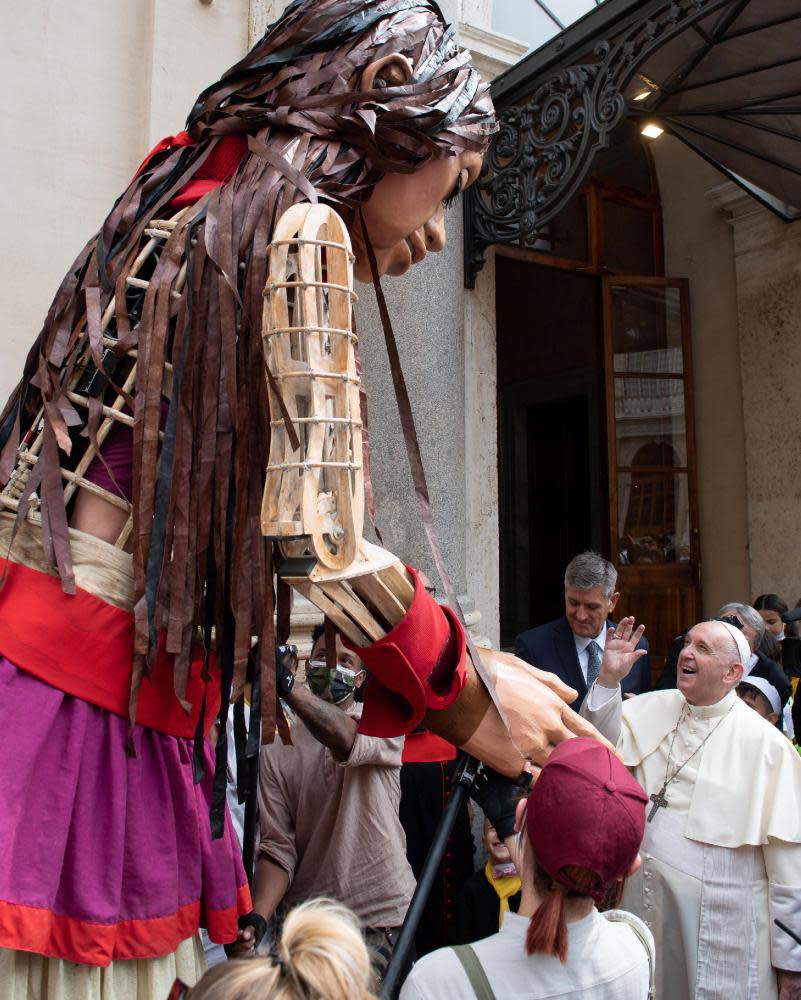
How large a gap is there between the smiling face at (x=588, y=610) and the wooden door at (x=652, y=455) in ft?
9.67

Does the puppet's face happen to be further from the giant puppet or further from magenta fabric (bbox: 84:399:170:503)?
magenta fabric (bbox: 84:399:170:503)

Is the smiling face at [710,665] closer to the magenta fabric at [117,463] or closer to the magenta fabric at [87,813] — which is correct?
the magenta fabric at [87,813]

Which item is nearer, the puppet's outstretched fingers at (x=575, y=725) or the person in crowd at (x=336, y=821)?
the puppet's outstretched fingers at (x=575, y=725)

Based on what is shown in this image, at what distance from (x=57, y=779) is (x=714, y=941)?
2.58m

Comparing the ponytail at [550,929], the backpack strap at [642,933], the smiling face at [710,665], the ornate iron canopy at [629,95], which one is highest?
the ornate iron canopy at [629,95]

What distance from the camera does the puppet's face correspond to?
1.74 metres

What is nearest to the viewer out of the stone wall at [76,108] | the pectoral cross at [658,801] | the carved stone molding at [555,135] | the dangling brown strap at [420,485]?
the dangling brown strap at [420,485]

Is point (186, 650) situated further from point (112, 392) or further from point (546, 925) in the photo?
point (546, 925)

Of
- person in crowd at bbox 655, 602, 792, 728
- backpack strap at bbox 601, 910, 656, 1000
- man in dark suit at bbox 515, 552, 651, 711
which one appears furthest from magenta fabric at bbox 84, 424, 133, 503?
person in crowd at bbox 655, 602, 792, 728

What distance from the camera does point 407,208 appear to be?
1.76 m

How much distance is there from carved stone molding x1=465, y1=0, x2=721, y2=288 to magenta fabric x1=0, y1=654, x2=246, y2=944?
3.76 metres

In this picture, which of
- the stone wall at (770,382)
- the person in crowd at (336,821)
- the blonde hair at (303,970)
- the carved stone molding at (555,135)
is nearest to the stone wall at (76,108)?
the carved stone molding at (555,135)

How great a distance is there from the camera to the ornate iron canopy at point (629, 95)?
14.5 ft

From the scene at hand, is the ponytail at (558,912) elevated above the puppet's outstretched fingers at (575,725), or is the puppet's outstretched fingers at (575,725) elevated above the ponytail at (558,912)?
the puppet's outstretched fingers at (575,725)
